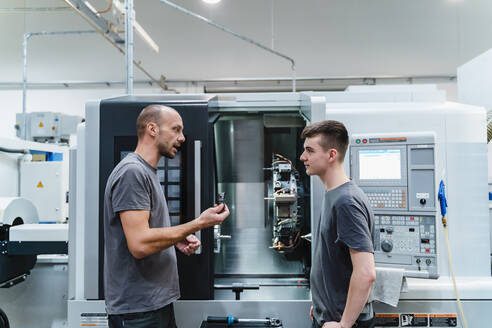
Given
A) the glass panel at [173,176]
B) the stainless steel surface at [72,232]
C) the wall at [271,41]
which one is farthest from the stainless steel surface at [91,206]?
the wall at [271,41]

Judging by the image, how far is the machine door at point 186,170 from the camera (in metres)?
1.70

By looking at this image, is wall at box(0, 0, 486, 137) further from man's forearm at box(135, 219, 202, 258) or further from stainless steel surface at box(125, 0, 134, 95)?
man's forearm at box(135, 219, 202, 258)

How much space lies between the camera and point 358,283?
117cm

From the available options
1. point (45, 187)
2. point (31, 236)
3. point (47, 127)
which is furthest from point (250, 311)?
point (47, 127)

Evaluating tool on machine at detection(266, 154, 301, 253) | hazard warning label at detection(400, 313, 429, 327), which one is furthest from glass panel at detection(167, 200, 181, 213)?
Answer: hazard warning label at detection(400, 313, 429, 327)

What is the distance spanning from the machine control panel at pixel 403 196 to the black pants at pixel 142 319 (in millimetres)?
1076

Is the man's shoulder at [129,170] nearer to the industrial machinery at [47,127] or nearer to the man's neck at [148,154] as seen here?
the man's neck at [148,154]

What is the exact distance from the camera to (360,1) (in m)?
3.95

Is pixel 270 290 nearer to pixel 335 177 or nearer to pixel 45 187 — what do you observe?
pixel 335 177

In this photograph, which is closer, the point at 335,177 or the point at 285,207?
the point at 335,177

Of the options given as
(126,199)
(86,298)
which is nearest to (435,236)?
(126,199)

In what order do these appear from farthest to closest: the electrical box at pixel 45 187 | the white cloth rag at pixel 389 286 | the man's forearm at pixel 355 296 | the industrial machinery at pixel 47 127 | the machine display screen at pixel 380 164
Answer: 1. the industrial machinery at pixel 47 127
2. the electrical box at pixel 45 187
3. the machine display screen at pixel 380 164
4. the white cloth rag at pixel 389 286
5. the man's forearm at pixel 355 296

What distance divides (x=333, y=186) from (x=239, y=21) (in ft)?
12.4

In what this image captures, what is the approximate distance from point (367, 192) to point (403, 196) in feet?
0.56
